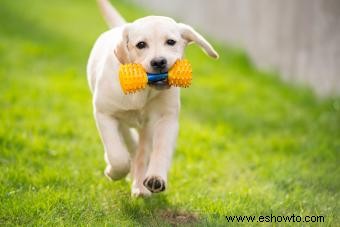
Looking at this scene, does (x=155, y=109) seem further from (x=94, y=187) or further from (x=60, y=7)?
(x=60, y=7)

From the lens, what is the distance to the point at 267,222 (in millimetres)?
4262

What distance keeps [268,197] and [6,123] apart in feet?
9.14

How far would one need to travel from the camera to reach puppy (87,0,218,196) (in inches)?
169

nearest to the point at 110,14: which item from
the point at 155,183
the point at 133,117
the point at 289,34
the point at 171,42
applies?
the point at 133,117

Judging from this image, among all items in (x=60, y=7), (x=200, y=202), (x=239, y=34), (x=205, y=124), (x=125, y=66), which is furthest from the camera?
(x=60, y=7)

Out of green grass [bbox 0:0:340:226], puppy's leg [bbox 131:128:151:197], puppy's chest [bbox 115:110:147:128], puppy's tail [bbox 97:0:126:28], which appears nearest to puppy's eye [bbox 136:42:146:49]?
puppy's chest [bbox 115:110:147:128]

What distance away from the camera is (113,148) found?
454cm

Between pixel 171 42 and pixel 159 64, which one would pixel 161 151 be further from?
pixel 171 42

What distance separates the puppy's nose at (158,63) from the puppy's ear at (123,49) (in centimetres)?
27

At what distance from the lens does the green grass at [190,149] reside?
445cm

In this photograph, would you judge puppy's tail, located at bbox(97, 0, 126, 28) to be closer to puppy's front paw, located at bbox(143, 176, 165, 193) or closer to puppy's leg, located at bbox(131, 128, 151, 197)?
puppy's leg, located at bbox(131, 128, 151, 197)

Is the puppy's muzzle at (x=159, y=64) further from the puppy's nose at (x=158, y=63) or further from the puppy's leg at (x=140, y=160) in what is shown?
the puppy's leg at (x=140, y=160)

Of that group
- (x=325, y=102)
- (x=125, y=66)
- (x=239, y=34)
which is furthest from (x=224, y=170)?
(x=239, y=34)

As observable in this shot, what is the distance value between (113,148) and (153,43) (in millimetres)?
816
